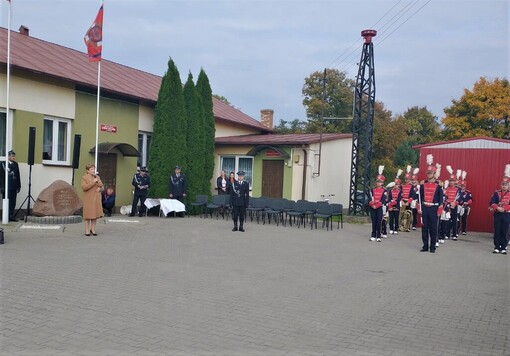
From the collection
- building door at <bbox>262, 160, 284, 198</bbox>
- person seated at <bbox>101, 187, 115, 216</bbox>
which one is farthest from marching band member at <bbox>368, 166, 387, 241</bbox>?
person seated at <bbox>101, 187, 115, 216</bbox>

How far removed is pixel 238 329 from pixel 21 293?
3153mm

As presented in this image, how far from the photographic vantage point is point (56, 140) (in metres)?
17.0

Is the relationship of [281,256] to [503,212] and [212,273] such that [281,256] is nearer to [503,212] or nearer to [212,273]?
[212,273]

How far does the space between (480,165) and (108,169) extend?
13894mm

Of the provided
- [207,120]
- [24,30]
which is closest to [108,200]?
[207,120]

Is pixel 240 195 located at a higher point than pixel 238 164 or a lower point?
lower

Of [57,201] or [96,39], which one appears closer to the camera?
[57,201]

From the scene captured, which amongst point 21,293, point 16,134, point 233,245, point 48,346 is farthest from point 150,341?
point 16,134

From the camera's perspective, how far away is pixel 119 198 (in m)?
19.8

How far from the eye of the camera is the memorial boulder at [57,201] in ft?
47.3

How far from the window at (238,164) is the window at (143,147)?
4.40m

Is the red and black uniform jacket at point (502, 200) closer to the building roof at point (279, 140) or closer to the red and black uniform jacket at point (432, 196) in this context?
the red and black uniform jacket at point (432, 196)

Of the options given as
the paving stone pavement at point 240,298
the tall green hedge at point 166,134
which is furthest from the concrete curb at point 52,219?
the tall green hedge at point 166,134

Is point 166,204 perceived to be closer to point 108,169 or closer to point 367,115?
point 108,169
